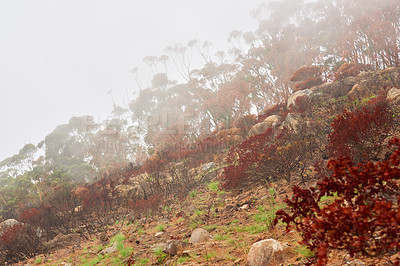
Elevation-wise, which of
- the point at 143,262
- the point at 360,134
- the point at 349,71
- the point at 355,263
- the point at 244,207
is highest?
the point at 349,71

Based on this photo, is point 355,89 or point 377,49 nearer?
point 355,89

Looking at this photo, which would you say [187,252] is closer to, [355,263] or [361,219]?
[355,263]

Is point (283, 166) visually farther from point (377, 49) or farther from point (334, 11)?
point (334, 11)

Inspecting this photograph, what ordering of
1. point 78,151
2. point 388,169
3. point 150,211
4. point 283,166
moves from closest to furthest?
point 388,169, point 283,166, point 150,211, point 78,151

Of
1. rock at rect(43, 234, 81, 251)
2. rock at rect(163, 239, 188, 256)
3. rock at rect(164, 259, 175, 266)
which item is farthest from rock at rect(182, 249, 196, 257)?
rock at rect(43, 234, 81, 251)

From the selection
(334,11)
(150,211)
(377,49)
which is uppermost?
(334,11)

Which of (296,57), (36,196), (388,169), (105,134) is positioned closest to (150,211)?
(388,169)

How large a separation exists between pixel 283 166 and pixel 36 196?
595 inches

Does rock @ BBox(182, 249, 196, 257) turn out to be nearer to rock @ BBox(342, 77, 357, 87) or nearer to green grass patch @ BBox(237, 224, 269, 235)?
green grass patch @ BBox(237, 224, 269, 235)

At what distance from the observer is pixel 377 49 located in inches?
538

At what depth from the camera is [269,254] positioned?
2215 millimetres

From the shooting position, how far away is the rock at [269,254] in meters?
2.18

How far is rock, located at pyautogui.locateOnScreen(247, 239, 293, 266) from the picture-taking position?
2.18 m

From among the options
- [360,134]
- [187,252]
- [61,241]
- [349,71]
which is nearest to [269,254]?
[187,252]
